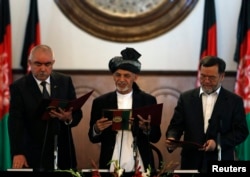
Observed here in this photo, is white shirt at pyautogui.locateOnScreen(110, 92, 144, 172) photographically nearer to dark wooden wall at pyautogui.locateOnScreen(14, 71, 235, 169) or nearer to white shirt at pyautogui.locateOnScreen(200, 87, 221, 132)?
white shirt at pyautogui.locateOnScreen(200, 87, 221, 132)

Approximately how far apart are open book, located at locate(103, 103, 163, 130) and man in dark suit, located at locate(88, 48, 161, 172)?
5 cm

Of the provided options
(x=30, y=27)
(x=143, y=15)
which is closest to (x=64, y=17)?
(x=30, y=27)

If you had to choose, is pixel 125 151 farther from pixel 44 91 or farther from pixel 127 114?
pixel 44 91

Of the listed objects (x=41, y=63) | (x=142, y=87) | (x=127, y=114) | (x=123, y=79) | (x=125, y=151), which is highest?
(x=142, y=87)

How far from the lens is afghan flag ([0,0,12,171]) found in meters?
5.86

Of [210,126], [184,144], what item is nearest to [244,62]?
[210,126]

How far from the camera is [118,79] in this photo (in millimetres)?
3979

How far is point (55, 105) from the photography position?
3.66m

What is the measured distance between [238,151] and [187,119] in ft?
6.19

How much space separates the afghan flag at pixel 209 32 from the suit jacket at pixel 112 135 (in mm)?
1911

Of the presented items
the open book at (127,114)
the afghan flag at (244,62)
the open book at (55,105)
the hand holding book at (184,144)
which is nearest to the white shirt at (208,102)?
the hand holding book at (184,144)

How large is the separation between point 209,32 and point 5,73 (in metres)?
2.30

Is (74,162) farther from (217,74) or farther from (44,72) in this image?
(217,74)

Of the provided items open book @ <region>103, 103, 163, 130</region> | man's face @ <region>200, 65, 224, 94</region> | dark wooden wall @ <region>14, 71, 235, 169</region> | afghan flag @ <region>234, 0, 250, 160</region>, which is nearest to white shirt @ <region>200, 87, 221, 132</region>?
man's face @ <region>200, 65, 224, 94</region>
